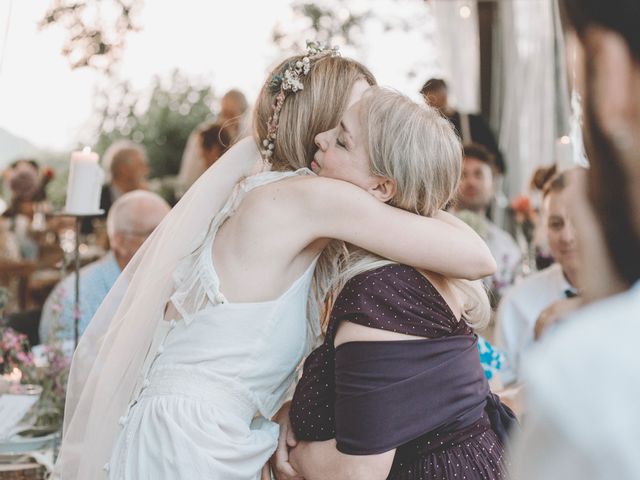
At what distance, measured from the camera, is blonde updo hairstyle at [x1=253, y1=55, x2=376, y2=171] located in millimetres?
1861

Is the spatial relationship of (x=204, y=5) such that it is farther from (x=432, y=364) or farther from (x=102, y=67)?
(x=432, y=364)

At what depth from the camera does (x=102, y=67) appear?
210 inches

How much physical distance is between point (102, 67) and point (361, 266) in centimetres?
419

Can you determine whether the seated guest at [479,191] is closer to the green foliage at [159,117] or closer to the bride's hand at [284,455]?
the bride's hand at [284,455]

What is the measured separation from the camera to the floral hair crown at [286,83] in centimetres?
185

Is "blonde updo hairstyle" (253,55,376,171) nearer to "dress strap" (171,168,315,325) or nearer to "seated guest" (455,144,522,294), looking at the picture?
"dress strap" (171,168,315,325)

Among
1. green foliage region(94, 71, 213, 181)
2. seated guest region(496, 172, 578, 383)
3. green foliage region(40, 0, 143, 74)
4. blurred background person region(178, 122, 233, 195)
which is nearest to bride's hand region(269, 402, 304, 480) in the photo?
seated guest region(496, 172, 578, 383)

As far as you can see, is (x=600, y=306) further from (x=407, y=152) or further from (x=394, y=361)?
(x=407, y=152)

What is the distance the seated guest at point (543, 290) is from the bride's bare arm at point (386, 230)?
1.45 m

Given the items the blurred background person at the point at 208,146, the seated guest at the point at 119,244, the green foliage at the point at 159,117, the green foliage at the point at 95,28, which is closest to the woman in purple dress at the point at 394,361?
the seated guest at the point at 119,244

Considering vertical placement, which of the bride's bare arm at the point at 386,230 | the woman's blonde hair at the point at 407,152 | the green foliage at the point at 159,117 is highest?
the woman's blonde hair at the point at 407,152

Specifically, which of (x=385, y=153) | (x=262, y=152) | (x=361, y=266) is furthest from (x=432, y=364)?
(x=262, y=152)

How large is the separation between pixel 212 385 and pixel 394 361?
1.37ft

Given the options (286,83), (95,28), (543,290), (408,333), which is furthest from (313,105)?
(95,28)
